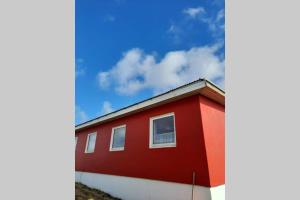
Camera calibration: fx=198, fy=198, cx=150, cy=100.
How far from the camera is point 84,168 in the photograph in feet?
39.2

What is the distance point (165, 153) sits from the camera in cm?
669

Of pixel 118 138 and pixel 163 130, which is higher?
→ pixel 163 130

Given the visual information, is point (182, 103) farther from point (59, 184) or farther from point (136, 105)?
point (59, 184)

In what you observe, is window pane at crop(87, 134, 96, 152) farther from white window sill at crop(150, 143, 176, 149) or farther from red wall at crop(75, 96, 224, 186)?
white window sill at crop(150, 143, 176, 149)

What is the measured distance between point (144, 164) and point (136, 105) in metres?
2.34

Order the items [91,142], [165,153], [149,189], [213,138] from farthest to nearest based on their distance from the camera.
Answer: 1. [91,142]
2. [149,189]
3. [165,153]
4. [213,138]

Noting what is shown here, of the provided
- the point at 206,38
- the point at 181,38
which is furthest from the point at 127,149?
the point at 181,38

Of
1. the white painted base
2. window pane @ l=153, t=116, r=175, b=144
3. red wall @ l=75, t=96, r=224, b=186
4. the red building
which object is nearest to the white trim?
the red building

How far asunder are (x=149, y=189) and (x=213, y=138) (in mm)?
2796

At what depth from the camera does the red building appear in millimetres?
5793

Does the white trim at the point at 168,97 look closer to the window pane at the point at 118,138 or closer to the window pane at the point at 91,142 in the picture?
the window pane at the point at 118,138

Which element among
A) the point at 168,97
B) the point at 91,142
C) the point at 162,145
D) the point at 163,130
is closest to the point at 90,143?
the point at 91,142

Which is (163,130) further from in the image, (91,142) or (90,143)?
(90,143)

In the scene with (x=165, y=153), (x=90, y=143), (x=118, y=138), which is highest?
(x=118, y=138)
